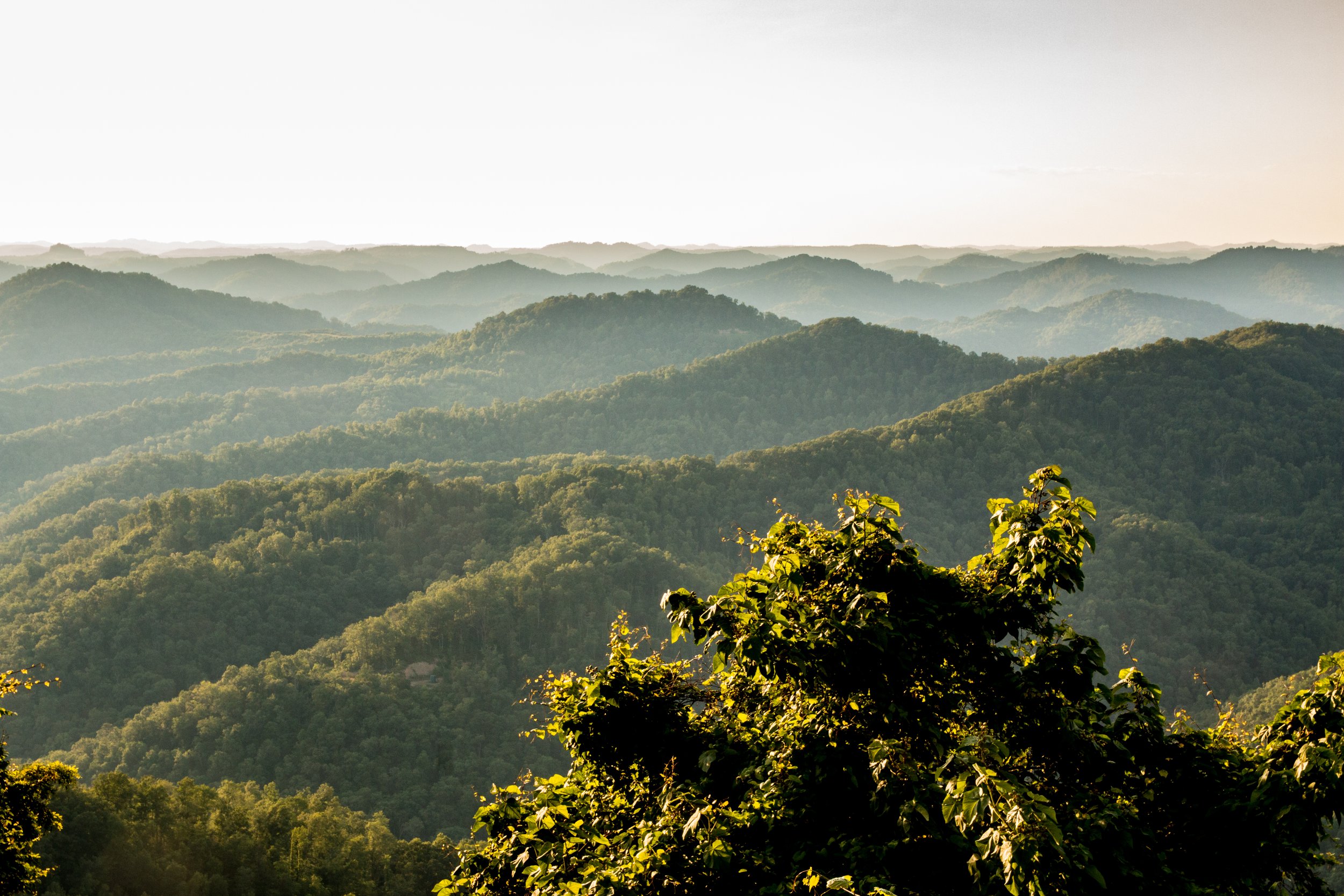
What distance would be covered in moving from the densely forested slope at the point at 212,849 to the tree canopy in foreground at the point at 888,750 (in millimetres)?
37327

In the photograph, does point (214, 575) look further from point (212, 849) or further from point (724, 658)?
point (724, 658)

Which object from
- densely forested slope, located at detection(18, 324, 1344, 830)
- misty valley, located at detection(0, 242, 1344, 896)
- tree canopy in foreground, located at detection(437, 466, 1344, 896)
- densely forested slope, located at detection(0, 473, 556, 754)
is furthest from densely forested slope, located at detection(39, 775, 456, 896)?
densely forested slope, located at detection(0, 473, 556, 754)

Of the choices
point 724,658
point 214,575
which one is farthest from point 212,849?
point 214,575

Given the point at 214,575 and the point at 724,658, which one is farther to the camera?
the point at 214,575

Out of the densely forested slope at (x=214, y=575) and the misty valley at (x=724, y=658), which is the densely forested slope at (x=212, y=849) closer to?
the misty valley at (x=724, y=658)

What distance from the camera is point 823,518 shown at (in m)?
139

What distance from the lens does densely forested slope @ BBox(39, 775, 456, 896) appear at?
140 ft

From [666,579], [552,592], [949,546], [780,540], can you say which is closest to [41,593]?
[552,592]

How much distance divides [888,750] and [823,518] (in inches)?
5207

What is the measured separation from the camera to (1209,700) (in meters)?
102

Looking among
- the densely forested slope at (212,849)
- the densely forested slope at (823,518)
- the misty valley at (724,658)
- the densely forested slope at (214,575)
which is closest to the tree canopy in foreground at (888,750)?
the misty valley at (724,658)

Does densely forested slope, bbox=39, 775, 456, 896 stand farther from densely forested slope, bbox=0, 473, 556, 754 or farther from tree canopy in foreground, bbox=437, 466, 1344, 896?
densely forested slope, bbox=0, 473, 556, 754

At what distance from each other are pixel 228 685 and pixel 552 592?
36.0 meters

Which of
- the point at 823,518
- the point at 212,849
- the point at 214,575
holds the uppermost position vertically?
the point at 212,849
